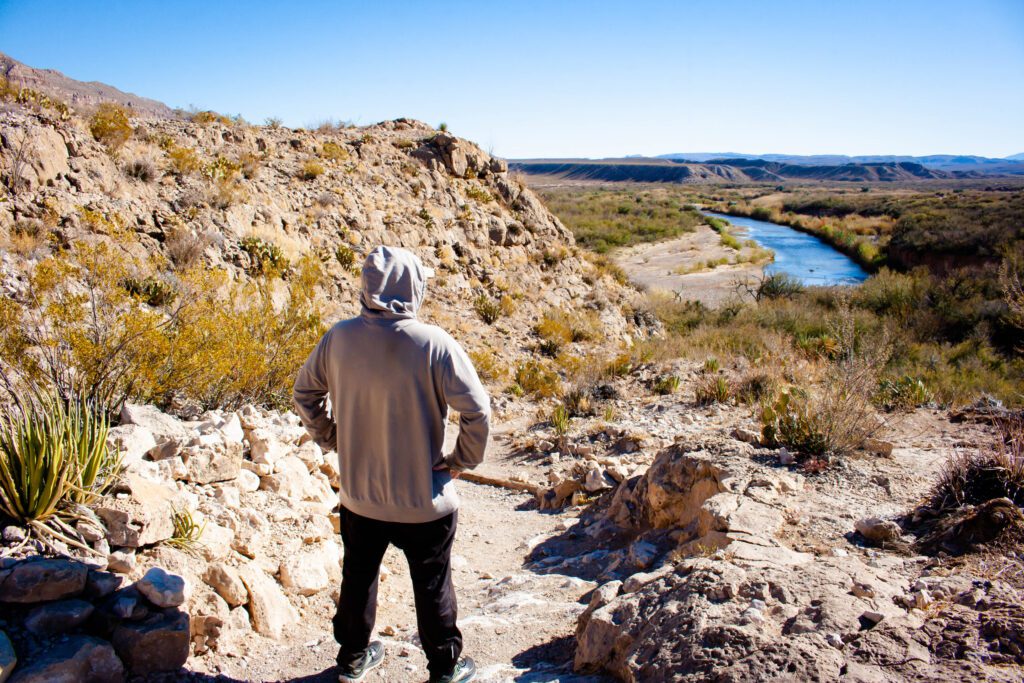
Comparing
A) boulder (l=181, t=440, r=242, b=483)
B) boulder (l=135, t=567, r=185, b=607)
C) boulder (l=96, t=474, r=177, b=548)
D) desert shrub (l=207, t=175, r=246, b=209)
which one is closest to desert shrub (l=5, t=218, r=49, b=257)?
desert shrub (l=207, t=175, r=246, b=209)

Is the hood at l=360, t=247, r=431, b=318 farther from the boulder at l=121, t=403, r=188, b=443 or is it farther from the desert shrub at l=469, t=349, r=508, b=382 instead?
the desert shrub at l=469, t=349, r=508, b=382

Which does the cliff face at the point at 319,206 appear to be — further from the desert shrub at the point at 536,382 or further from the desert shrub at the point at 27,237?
the desert shrub at the point at 536,382

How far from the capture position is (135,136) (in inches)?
428

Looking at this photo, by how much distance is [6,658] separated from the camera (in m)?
2.14

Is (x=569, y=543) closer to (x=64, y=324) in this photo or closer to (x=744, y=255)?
(x=64, y=324)

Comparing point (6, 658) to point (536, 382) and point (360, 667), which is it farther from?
point (536, 382)

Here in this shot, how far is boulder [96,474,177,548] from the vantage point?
9.53 feet

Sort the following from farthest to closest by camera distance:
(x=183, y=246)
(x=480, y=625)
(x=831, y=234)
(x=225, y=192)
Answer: (x=831, y=234) → (x=225, y=192) → (x=183, y=246) → (x=480, y=625)

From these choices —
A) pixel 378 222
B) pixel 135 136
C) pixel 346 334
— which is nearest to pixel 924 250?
pixel 378 222

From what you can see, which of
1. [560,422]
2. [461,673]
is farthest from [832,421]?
[461,673]

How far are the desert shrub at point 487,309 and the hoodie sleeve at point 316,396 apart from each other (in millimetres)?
10403

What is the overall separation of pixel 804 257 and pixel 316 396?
40.0 meters

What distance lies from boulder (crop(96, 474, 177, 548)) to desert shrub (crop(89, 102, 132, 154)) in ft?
28.8

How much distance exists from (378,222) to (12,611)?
1217 centimetres
